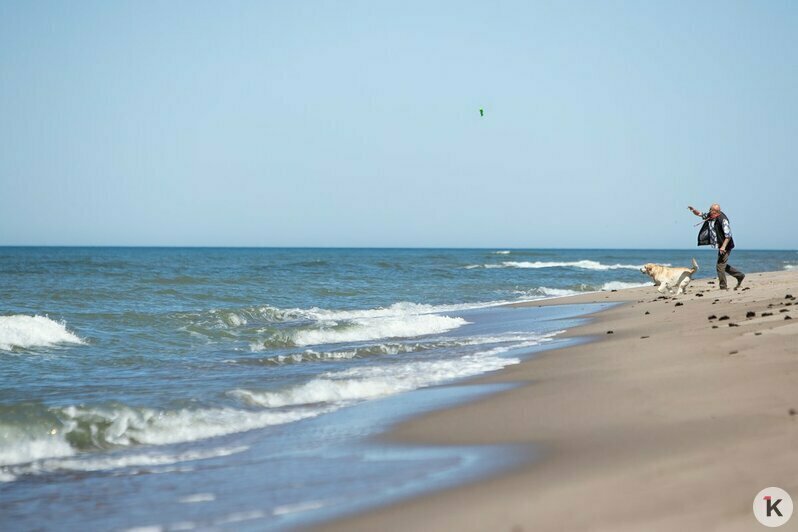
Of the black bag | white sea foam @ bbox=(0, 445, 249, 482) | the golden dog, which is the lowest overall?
white sea foam @ bbox=(0, 445, 249, 482)

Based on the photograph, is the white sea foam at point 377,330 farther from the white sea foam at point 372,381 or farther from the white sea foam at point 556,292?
the white sea foam at point 556,292

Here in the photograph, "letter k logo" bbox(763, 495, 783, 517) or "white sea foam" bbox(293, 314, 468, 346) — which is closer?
"letter k logo" bbox(763, 495, 783, 517)

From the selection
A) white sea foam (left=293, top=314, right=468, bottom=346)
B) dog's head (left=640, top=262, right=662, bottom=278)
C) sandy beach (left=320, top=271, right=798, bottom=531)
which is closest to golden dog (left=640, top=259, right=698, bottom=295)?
dog's head (left=640, top=262, right=662, bottom=278)

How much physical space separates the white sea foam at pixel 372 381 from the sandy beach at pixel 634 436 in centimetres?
67

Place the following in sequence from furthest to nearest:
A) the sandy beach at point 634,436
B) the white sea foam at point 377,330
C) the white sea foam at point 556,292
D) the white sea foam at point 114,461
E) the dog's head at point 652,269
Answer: the white sea foam at point 556,292 < the dog's head at point 652,269 < the white sea foam at point 377,330 < the white sea foam at point 114,461 < the sandy beach at point 634,436

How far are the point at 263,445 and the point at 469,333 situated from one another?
8.91 m

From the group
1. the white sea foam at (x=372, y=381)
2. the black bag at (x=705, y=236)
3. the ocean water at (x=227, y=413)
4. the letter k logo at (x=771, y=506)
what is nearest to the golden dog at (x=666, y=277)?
the black bag at (x=705, y=236)

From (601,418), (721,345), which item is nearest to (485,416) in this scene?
(601,418)

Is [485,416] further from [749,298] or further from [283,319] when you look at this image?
[283,319]

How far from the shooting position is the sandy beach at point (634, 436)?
12.1ft

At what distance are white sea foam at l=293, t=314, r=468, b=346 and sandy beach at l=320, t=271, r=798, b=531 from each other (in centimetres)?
560

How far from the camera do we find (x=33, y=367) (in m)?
11.0

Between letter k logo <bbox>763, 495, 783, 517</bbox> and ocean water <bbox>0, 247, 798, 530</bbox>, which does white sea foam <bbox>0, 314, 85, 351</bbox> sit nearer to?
ocean water <bbox>0, 247, 798, 530</bbox>

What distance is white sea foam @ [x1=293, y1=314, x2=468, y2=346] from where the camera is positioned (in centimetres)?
1447
